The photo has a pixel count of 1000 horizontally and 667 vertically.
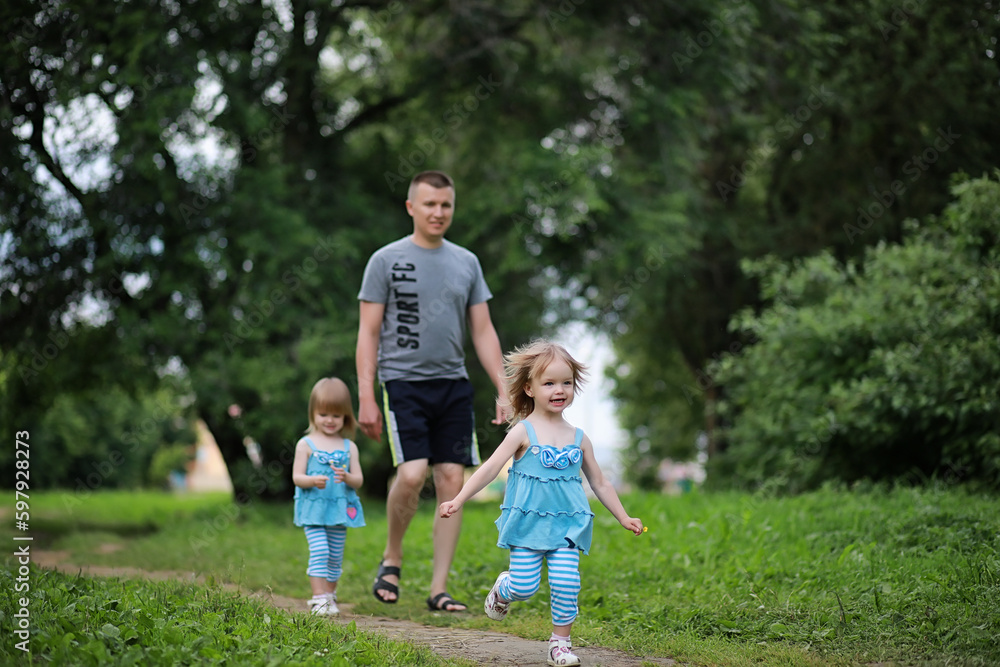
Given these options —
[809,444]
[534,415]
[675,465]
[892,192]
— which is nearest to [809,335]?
[809,444]

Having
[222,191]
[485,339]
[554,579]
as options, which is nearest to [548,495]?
[554,579]

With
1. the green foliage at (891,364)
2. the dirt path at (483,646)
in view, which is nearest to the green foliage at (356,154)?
the green foliage at (891,364)

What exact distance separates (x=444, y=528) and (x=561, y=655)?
1807mm

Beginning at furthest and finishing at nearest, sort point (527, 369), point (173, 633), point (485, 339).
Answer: point (485, 339) → point (527, 369) → point (173, 633)

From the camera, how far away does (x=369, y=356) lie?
5.49 m

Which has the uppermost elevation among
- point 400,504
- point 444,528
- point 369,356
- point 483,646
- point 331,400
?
point 369,356

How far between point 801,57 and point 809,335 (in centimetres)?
489

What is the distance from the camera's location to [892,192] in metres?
14.4

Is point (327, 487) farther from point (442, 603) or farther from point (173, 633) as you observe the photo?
point (173, 633)

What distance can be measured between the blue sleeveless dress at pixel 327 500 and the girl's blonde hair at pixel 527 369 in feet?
4.79

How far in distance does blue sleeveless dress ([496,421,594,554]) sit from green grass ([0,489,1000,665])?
78 cm

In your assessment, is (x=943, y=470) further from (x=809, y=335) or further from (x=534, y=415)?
(x=534, y=415)

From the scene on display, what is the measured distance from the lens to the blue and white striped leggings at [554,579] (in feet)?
12.8

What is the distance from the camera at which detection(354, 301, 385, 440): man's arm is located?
17.6 ft
